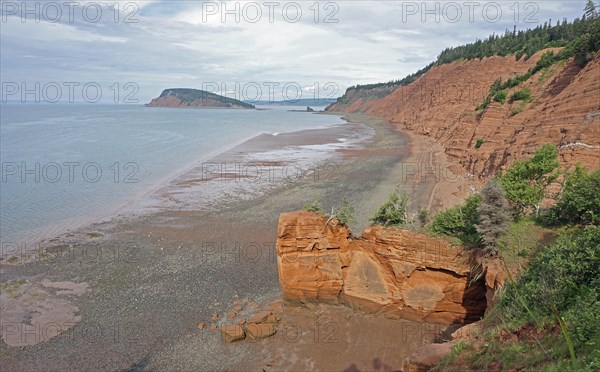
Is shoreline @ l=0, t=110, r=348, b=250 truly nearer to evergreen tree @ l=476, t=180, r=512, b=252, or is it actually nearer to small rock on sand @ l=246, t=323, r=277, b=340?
small rock on sand @ l=246, t=323, r=277, b=340

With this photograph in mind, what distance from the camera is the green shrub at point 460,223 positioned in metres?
13.0

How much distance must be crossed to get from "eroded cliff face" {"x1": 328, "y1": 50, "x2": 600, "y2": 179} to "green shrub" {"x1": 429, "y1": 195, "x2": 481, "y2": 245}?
1095 centimetres

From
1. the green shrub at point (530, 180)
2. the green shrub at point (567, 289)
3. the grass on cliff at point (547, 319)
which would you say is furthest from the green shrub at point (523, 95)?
the green shrub at point (567, 289)

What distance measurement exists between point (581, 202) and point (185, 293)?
1605 cm

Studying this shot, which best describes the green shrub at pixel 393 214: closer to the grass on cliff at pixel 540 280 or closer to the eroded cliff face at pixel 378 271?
the eroded cliff face at pixel 378 271

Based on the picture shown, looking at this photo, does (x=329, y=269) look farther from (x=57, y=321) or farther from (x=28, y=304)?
(x=28, y=304)

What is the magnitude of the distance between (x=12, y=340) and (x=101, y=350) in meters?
4.10

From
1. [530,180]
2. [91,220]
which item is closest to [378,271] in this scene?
[530,180]

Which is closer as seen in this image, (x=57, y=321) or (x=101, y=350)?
(x=101, y=350)

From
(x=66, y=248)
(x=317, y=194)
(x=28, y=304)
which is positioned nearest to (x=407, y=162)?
(x=317, y=194)

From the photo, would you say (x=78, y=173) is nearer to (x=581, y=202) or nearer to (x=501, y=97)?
(x=501, y=97)

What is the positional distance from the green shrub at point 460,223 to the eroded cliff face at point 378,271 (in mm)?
548

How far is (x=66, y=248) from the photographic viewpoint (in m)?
23.5

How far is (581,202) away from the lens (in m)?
11.5
